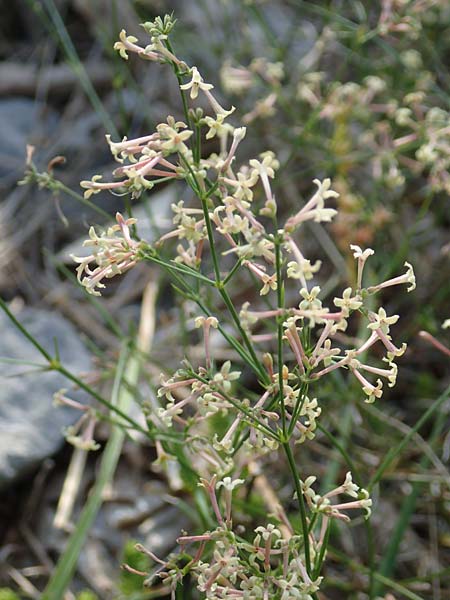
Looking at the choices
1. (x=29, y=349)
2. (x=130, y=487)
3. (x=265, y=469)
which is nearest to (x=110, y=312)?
(x=29, y=349)

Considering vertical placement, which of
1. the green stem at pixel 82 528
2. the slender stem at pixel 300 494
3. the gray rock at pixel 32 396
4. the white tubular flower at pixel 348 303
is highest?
the white tubular flower at pixel 348 303

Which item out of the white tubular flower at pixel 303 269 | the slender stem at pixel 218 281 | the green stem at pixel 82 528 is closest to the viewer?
the white tubular flower at pixel 303 269

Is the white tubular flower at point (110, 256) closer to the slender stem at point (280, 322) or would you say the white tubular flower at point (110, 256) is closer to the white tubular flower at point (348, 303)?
the slender stem at point (280, 322)

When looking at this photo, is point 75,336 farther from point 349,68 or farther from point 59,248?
point 349,68

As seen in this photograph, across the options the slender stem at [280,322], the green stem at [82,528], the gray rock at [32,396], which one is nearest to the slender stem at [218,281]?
the slender stem at [280,322]

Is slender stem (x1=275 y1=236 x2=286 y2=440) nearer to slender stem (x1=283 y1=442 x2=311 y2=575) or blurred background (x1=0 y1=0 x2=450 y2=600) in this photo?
slender stem (x1=283 y1=442 x2=311 y2=575)

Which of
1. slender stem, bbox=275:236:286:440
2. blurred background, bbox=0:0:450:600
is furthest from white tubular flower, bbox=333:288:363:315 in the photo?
blurred background, bbox=0:0:450:600

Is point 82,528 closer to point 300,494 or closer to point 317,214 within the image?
point 300,494

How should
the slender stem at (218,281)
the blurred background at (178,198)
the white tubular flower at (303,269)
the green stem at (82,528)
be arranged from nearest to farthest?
the white tubular flower at (303,269) < the slender stem at (218,281) < the green stem at (82,528) < the blurred background at (178,198)
